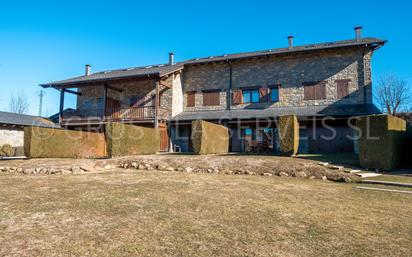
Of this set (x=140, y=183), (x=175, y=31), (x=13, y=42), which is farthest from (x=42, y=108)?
(x=140, y=183)

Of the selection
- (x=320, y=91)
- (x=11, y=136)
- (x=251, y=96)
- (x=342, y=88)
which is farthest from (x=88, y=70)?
(x=342, y=88)

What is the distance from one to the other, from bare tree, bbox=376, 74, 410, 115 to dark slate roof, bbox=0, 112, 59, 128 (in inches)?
1559

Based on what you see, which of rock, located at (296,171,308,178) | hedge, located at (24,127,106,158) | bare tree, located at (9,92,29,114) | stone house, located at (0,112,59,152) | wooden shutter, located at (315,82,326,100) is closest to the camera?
rock, located at (296,171,308,178)

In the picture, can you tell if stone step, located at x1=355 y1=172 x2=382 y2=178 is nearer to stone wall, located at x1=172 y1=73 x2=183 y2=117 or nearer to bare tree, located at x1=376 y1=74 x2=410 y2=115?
stone wall, located at x1=172 y1=73 x2=183 y2=117

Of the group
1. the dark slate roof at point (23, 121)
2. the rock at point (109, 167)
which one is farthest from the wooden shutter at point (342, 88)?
the dark slate roof at point (23, 121)

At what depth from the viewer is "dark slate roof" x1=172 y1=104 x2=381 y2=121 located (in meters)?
14.9

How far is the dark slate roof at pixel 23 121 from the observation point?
60.5 ft

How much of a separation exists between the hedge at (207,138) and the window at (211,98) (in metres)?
4.18

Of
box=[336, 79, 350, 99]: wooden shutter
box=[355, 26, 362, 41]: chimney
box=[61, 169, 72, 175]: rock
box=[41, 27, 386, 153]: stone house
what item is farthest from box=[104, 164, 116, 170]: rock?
box=[355, 26, 362, 41]: chimney

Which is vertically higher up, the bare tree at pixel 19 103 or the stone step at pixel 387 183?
the bare tree at pixel 19 103

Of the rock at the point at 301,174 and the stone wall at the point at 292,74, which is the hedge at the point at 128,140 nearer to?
the stone wall at the point at 292,74

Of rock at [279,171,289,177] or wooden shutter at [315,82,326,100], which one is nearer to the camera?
rock at [279,171,289,177]

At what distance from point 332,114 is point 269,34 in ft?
32.4

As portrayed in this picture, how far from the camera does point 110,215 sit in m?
4.05
